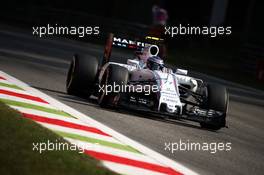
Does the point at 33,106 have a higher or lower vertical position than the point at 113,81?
lower

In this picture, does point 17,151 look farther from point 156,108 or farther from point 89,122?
point 156,108

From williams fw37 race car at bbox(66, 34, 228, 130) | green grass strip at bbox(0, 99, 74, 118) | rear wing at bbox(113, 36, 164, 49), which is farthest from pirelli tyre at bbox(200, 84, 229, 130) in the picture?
green grass strip at bbox(0, 99, 74, 118)

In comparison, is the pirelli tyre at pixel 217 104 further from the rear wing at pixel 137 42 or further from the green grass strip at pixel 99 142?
the green grass strip at pixel 99 142

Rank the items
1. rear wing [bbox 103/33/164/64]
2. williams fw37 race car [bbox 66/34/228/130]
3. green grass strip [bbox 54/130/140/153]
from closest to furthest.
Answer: green grass strip [bbox 54/130/140/153] < williams fw37 race car [bbox 66/34/228/130] < rear wing [bbox 103/33/164/64]

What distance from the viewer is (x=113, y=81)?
13.4 m

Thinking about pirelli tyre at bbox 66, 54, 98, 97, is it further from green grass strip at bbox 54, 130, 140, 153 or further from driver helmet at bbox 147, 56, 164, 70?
green grass strip at bbox 54, 130, 140, 153

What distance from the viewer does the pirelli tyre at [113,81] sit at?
527 inches

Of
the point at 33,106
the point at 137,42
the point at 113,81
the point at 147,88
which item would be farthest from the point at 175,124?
the point at 33,106

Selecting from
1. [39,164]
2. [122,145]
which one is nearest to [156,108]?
[122,145]

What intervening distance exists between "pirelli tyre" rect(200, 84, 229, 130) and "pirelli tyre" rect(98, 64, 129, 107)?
1.37 meters

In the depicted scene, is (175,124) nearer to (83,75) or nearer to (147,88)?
(147,88)

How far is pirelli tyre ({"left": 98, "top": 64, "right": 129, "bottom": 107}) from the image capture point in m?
13.4

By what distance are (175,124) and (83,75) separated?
1.83 metres

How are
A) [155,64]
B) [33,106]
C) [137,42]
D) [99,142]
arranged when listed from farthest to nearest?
[137,42] → [155,64] → [33,106] → [99,142]
